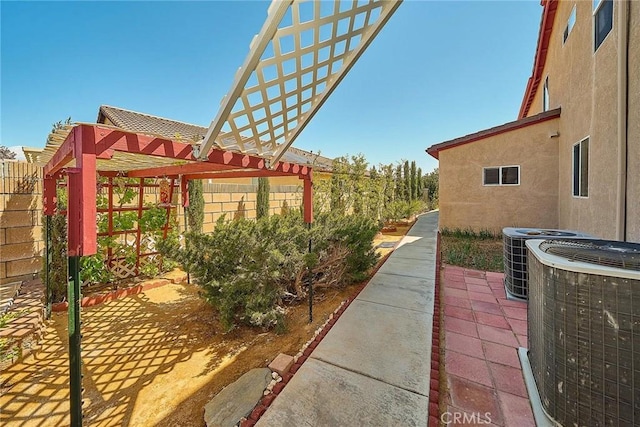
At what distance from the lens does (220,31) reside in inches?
269

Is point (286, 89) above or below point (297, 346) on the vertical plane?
above

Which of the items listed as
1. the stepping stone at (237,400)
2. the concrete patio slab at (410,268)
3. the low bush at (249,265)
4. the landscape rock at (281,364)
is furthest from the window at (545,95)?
the stepping stone at (237,400)

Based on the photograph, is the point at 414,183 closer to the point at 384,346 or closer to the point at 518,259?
the point at 518,259

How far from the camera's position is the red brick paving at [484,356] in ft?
7.58

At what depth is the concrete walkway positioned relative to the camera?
2.23 m

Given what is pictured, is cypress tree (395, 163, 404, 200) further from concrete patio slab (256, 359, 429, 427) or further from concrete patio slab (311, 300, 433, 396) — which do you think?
concrete patio slab (256, 359, 429, 427)

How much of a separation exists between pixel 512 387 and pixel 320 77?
3.92 m

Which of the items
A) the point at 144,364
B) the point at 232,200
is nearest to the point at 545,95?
the point at 232,200

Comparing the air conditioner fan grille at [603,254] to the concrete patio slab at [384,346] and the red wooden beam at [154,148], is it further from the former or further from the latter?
the red wooden beam at [154,148]

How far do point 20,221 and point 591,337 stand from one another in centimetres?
935

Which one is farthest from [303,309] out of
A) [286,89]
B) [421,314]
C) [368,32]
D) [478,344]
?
[368,32]

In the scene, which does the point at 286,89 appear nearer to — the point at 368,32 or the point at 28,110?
the point at 368,32

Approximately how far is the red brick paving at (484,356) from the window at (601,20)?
5.27m

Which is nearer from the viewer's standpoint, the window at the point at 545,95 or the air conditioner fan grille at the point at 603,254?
the air conditioner fan grille at the point at 603,254
